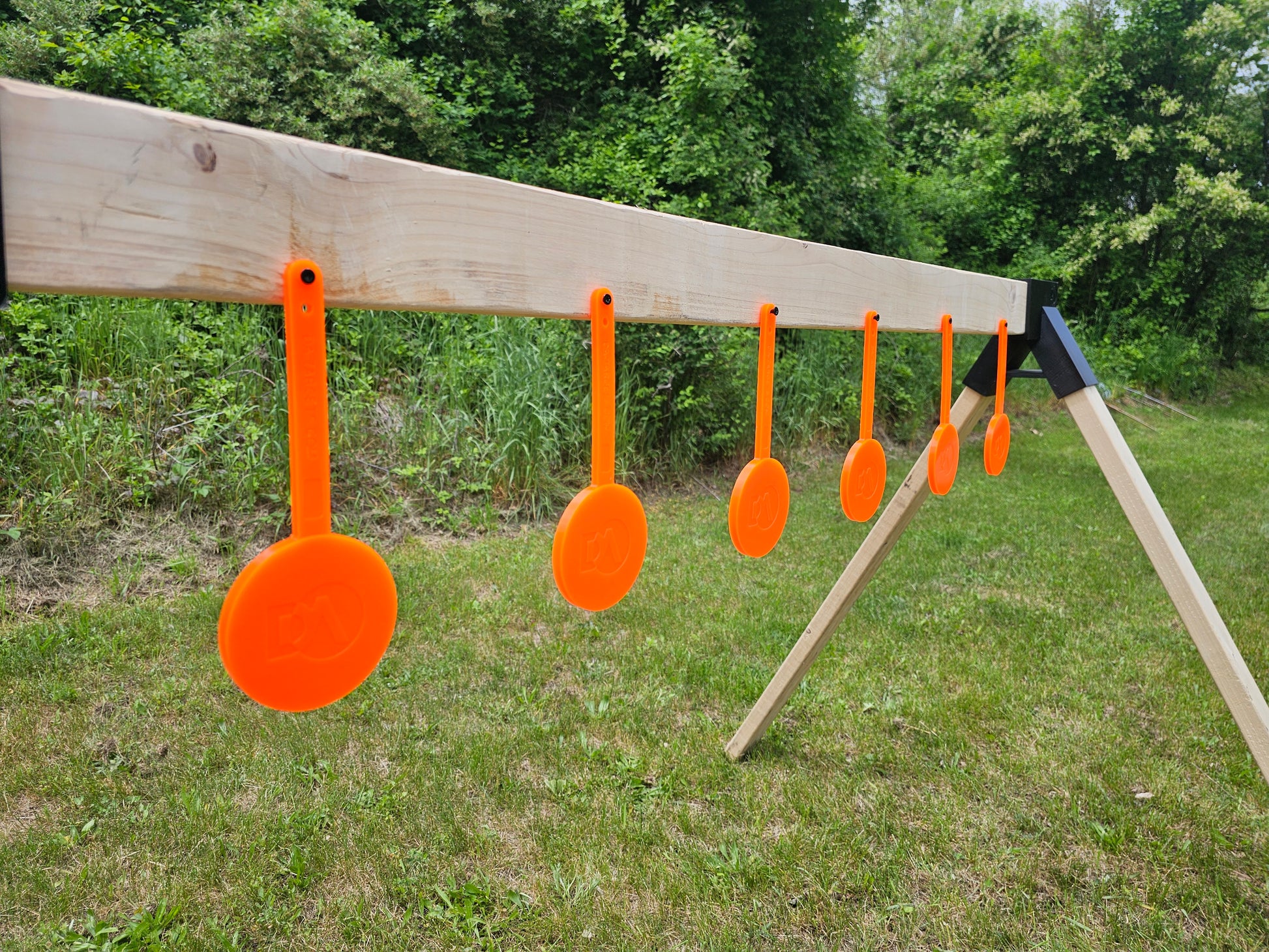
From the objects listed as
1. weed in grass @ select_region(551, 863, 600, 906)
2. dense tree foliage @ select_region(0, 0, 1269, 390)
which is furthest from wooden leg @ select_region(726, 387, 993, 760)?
dense tree foliage @ select_region(0, 0, 1269, 390)

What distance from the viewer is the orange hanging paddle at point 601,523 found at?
1.01 meters

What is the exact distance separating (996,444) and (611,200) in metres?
5.64

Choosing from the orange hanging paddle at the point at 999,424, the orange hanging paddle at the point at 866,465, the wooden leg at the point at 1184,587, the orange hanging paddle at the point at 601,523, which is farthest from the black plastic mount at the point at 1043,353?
the orange hanging paddle at the point at 601,523

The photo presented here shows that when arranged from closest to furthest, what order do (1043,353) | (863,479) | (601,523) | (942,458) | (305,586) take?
1. (305,586)
2. (601,523)
3. (863,479)
4. (942,458)
5. (1043,353)

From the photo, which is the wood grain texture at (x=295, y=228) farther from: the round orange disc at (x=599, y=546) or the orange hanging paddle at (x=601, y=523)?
the round orange disc at (x=599, y=546)

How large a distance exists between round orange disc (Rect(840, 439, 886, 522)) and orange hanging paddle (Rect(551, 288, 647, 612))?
1.90ft

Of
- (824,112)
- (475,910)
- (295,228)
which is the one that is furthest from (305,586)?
(824,112)

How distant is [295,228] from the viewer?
30.0 inches

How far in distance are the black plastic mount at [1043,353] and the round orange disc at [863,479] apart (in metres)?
0.79

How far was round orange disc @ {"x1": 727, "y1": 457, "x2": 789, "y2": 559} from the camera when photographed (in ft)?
4.25

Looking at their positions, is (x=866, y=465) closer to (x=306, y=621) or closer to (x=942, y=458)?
(x=942, y=458)

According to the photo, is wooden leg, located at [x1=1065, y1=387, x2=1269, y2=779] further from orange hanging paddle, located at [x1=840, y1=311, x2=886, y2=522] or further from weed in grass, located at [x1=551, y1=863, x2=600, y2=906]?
weed in grass, located at [x1=551, y1=863, x2=600, y2=906]

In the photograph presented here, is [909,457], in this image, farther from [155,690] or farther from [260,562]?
[260,562]

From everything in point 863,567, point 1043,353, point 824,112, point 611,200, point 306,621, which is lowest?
point 863,567
